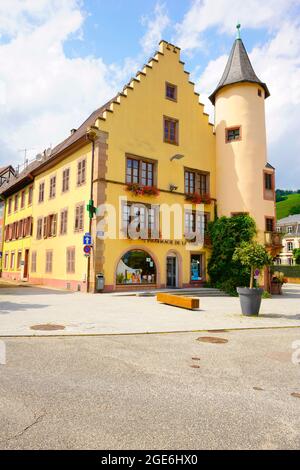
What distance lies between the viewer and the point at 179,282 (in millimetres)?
25125

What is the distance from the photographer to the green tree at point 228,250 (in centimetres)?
2412

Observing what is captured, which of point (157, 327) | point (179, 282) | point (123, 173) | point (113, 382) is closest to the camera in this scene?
point (113, 382)

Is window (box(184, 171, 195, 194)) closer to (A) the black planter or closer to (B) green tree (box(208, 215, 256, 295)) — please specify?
(B) green tree (box(208, 215, 256, 295))

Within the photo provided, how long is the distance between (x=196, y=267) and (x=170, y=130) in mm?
9929

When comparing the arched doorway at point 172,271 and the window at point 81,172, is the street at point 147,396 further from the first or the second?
the arched doorway at point 172,271

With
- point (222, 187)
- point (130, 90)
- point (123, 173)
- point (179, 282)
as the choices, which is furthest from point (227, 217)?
point (130, 90)

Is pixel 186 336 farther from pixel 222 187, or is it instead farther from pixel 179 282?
pixel 222 187

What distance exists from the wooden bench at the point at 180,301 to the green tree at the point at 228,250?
345 inches

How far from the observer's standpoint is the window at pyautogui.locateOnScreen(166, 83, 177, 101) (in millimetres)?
26072

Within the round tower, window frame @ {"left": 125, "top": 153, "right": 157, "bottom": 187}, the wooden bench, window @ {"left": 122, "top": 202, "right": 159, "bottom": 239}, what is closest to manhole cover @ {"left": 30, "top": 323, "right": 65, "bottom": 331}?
the wooden bench

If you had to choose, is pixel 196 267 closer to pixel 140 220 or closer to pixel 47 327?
pixel 140 220

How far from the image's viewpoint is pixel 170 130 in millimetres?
26000

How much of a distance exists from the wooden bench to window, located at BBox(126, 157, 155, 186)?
9435 millimetres
